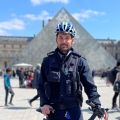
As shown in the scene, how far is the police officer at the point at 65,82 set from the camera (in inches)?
136

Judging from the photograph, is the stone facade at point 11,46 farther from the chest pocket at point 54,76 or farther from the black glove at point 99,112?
the black glove at point 99,112

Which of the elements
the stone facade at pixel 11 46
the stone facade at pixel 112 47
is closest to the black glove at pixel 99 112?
the stone facade at pixel 11 46

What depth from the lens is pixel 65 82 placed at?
3.46 metres

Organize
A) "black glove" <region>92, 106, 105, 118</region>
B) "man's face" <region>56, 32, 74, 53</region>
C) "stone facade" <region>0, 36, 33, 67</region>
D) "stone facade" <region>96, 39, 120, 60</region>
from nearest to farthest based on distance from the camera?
1. "black glove" <region>92, 106, 105, 118</region>
2. "man's face" <region>56, 32, 74, 53</region>
3. "stone facade" <region>0, 36, 33, 67</region>
4. "stone facade" <region>96, 39, 120, 60</region>

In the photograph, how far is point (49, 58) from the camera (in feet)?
11.7

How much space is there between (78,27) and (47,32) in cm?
535

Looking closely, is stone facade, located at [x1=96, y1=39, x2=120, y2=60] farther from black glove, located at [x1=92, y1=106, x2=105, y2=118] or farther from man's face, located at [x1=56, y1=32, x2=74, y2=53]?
black glove, located at [x1=92, y1=106, x2=105, y2=118]

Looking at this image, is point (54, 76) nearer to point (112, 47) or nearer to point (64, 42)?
point (64, 42)

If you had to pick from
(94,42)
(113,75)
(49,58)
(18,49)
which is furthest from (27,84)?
(18,49)

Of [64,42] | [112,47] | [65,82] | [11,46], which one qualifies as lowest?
[65,82]

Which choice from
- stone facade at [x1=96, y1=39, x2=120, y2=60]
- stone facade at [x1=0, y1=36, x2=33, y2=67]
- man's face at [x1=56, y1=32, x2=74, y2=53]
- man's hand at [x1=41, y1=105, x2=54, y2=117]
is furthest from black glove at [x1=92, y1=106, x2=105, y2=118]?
stone facade at [x1=96, y1=39, x2=120, y2=60]

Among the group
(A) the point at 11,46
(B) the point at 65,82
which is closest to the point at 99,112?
(B) the point at 65,82

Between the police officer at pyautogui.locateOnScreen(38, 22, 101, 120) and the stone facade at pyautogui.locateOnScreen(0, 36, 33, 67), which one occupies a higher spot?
the stone facade at pyautogui.locateOnScreen(0, 36, 33, 67)

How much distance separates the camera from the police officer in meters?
3.47
